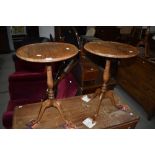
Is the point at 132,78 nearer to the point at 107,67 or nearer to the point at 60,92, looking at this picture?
the point at 60,92

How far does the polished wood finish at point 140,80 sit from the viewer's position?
2270 millimetres

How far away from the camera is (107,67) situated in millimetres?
1361

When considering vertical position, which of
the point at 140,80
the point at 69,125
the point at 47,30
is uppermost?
the point at 47,30

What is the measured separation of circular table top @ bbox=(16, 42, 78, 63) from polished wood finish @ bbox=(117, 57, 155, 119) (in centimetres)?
149

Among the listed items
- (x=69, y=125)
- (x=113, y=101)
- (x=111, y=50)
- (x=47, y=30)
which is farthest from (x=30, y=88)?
(x=47, y=30)

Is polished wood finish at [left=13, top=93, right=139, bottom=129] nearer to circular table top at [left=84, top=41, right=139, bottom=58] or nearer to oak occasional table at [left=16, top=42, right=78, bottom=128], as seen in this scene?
oak occasional table at [left=16, top=42, right=78, bottom=128]

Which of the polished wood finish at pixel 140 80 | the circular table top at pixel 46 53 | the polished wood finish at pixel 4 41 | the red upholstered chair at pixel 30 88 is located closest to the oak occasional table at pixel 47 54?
the circular table top at pixel 46 53

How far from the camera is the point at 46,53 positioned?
1.07 meters

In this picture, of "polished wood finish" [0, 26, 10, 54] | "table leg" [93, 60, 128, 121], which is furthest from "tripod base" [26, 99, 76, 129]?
"polished wood finish" [0, 26, 10, 54]

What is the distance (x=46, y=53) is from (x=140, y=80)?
1848 mm

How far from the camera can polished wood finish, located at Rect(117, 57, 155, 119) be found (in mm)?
2270

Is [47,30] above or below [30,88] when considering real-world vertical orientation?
above

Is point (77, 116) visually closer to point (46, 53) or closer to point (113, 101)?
point (113, 101)

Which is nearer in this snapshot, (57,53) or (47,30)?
(57,53)
